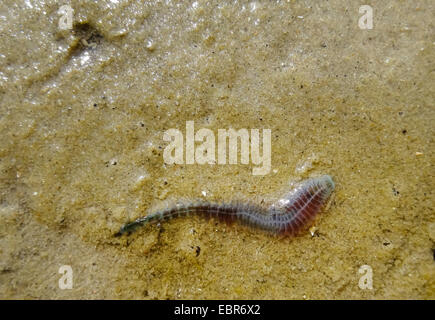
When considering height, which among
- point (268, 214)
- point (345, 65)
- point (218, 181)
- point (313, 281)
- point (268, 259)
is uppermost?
point (345, 65)

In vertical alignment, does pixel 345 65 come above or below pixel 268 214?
above

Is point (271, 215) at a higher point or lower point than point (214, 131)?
lower

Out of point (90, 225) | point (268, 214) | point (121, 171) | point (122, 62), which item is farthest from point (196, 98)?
point (90, 225)

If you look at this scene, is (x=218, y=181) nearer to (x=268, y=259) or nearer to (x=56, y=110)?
(x=268, y=259)
